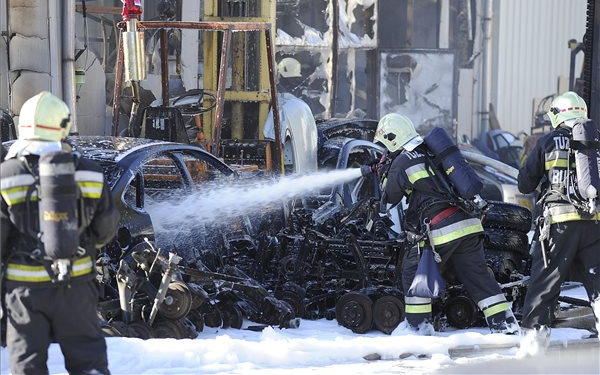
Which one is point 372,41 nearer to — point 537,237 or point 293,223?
point 293,223

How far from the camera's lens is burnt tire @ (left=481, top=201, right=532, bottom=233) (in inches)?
382

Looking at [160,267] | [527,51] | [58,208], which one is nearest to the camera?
Answer: [58,208]

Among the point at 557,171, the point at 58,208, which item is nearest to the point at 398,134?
the point at 557,171

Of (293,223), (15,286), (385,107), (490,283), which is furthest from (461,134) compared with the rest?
(15,286)

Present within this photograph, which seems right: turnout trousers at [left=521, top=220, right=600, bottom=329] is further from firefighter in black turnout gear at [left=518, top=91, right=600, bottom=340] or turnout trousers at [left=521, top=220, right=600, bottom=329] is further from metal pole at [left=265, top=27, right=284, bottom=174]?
metal pole at [left=265, top=27, right=284, bottom=174]

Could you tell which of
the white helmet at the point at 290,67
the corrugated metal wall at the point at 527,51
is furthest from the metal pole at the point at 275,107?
the corrugated metal wall at the point at 527,51

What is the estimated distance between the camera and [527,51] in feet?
87.7

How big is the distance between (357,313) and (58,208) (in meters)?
3.78

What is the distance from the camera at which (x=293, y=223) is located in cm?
973

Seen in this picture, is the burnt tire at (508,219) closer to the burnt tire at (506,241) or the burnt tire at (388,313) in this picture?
the burnt tire at (506,241)

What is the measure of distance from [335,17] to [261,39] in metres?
9.17

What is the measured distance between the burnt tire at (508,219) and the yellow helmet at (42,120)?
5.22 m

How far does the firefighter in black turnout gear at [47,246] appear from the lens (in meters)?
→ 5.06

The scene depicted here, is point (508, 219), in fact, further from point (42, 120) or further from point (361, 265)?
point (42, 120)
